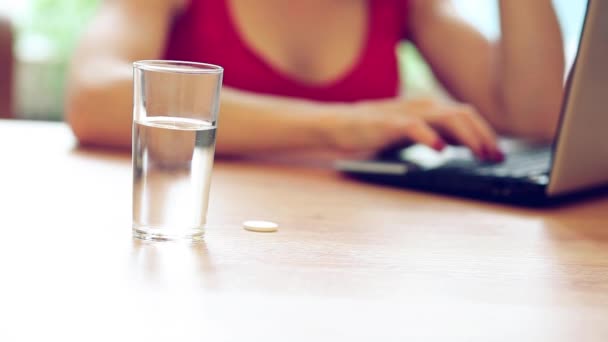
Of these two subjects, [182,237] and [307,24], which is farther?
[307,24]

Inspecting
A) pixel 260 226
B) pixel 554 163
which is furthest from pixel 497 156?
pixel 260 226

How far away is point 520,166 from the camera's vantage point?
1.04m

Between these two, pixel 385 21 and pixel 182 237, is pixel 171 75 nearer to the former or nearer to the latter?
pixel 182 237

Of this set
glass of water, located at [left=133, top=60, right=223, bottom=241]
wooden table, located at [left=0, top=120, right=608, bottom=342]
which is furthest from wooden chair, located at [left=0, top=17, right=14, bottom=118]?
glass of water, located at [left=133, top=60, right=223, bottom=241]

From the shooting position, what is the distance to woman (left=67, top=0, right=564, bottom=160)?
123cm

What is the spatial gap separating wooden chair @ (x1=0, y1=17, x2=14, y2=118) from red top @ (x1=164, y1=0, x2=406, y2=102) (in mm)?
329

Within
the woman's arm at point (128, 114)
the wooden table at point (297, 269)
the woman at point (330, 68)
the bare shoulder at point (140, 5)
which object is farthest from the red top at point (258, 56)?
the wooden table at point (297, 269)

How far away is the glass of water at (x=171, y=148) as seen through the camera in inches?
24.7

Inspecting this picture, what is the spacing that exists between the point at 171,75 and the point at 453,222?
14.0 inches

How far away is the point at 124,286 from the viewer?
502mm

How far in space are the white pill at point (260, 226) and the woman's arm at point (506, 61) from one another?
0.42 meters

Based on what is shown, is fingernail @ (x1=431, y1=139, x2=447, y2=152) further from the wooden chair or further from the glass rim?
the wooden chair

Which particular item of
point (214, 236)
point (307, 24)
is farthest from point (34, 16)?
point (214, 236)

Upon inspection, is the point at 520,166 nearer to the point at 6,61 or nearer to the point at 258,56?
the point at 258,56
